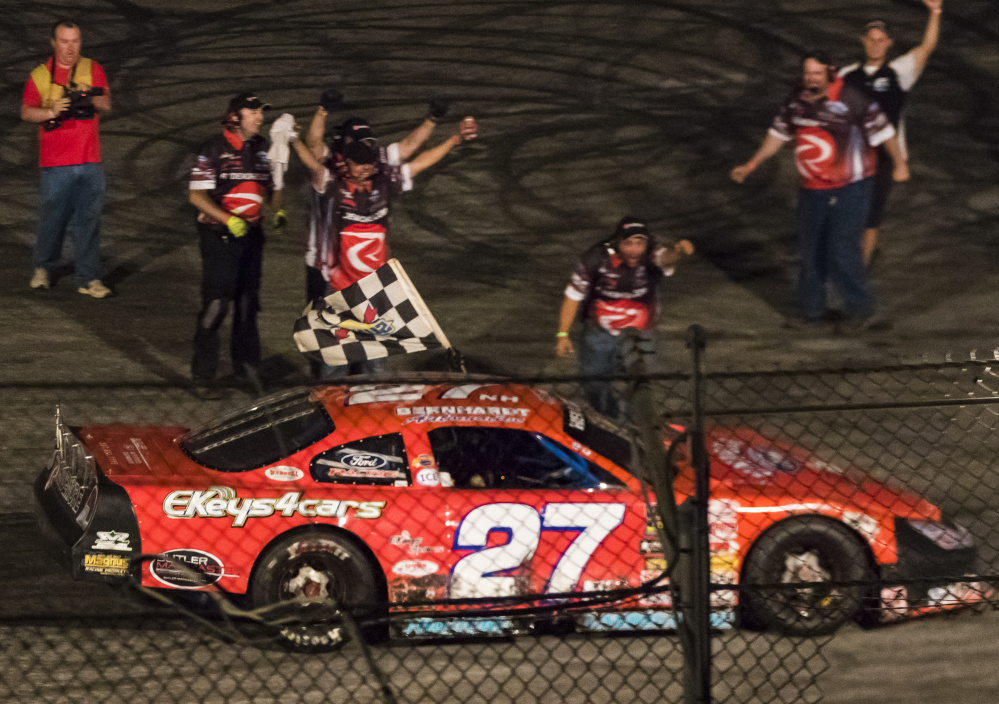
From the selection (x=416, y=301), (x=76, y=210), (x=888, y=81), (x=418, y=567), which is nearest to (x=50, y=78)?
(x=76, y=210)

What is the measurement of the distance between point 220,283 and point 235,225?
1.28 feet

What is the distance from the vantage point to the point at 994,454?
8086 millimetres

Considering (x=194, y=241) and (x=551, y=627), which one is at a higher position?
(x=551, y=627)

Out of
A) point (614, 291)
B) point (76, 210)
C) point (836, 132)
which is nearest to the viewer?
point (614, 291)

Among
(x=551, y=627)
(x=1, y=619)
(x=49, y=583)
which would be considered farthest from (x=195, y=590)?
(x=1, y=619)

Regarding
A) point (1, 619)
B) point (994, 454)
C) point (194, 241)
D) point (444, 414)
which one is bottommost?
point (194, 241)

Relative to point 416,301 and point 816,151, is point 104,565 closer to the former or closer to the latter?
point 416,301

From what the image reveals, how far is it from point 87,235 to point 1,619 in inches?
267

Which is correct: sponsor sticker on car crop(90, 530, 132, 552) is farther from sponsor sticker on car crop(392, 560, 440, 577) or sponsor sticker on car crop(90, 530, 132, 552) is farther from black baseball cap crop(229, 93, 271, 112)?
black baseball cap crop(229, 93, 271, 112)

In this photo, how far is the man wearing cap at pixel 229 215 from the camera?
8.51 m

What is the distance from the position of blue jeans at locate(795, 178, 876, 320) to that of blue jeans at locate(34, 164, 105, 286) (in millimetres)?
5027

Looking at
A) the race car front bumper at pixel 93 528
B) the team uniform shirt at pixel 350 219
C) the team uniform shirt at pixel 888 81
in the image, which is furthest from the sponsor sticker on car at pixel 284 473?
the team uniform shirt at pixel 888 81

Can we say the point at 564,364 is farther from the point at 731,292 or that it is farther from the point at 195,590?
the point at 195,590

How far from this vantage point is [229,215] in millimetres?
8570
